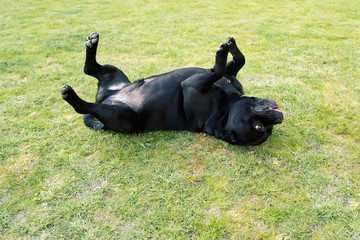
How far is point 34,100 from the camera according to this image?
14.5ft

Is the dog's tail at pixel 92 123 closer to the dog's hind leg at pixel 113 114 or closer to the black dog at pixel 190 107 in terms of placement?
the black dog at pixel 190 107

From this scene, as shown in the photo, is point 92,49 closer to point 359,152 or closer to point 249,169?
point 249,169

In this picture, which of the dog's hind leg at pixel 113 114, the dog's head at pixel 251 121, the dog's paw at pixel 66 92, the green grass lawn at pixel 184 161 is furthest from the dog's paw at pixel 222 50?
the dog's paw at pixel 66 92

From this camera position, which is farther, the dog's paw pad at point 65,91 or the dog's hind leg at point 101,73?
the dog's hind leg at point 101,73

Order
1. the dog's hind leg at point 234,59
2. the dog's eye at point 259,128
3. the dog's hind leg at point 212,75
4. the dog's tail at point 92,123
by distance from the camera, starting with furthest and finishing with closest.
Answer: the dog's hind leg at point 234,59, the dog's tail at point 92,123, the dog's hind leg at point 212,75, the dog's eye at point 259,128

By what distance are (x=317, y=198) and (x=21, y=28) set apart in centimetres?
919

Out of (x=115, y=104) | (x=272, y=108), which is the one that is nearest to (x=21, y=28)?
(x=115, y=104)

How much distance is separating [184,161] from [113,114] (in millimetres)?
1044

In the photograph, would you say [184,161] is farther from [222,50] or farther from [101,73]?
[101,73]

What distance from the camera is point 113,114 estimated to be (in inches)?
134

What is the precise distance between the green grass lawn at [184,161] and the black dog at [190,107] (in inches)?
7.1

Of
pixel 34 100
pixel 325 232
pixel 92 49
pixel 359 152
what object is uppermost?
pixel 92 49

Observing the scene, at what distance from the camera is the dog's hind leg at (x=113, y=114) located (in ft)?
10.8

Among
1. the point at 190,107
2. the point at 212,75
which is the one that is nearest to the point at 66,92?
the point at 190,107
